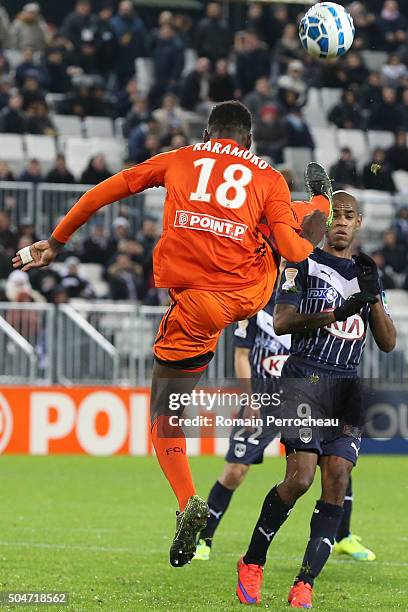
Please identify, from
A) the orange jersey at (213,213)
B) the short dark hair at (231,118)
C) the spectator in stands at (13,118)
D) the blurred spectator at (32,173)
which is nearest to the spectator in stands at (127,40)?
the spectator in stands at (13,118)

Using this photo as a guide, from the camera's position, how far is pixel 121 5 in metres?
23.1

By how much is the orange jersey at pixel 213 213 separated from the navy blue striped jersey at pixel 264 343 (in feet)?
9.33

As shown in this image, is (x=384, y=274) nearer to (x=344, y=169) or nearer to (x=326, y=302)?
(x=344, y=169)

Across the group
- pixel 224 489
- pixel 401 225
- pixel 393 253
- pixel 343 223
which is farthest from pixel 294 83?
pixel 343 223

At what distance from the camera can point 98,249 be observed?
1955 centimetres

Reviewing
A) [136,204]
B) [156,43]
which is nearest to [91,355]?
[136,204]

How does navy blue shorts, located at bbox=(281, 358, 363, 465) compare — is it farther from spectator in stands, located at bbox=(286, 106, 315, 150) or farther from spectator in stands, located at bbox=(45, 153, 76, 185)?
spectator in stands, located at bbox=(286, 106, 315, 150)

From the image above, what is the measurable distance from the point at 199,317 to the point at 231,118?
1083 mm

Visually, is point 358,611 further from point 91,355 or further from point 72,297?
point 72,297

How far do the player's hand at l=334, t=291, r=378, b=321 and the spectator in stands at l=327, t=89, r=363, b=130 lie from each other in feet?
55.5

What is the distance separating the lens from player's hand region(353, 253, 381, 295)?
23.9 ft

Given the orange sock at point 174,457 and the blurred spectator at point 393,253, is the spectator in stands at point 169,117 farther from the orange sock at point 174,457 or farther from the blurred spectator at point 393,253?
the orange sock at point 174,457

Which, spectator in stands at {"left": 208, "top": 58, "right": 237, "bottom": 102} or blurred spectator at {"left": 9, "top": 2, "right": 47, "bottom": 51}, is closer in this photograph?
spectator in stands at {"left": 208, "top": 58, "right": 237, "bottom": 102}

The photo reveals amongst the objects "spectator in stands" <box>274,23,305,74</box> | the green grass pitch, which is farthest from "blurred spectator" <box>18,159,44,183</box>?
"spectator in stands" <box>274,23,305,74</box>
